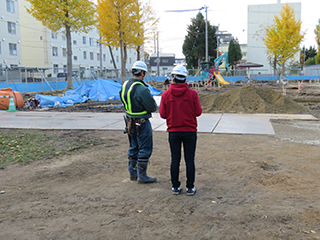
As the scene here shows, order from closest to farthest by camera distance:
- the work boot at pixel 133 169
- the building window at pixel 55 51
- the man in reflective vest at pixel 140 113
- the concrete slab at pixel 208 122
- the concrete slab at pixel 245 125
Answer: the man in reflective vest at pixel 140 113 → the work boot at pixel 133 169 → the concrete slab at pixel 245 125 → the concrete slab at pixel 208 122 → the building window at pixel 55 51

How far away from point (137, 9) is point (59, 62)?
23126 mm

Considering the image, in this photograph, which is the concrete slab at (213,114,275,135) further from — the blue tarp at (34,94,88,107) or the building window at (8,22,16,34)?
the building window at (8,22,16,34)

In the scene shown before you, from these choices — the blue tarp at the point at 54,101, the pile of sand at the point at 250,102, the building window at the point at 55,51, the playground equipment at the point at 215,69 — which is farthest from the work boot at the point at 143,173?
the building window at the point at 55,51

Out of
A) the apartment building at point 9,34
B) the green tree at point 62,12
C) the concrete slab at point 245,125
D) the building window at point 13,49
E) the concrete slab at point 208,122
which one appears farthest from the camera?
the building window at point 13,49

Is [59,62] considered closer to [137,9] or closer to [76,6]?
[137,9]

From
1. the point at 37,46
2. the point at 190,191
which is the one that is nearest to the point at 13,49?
the point at 37,46

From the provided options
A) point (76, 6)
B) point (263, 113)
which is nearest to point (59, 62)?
point (76, 6)

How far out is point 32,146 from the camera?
7.25m

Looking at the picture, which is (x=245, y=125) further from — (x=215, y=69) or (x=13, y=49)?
(x=13, y=49)

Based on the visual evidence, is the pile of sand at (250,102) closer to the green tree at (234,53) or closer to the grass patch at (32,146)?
the grass patch at (32,146)

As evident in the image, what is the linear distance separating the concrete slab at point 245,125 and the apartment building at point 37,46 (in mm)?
20894

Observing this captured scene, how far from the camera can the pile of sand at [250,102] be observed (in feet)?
44.8

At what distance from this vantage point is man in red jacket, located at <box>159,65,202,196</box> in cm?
416

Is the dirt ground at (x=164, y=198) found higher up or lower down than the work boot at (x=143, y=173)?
lower down
